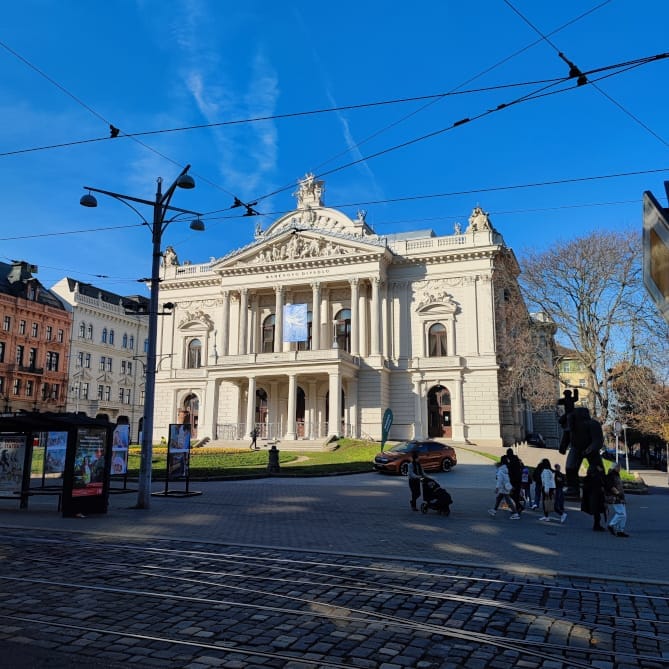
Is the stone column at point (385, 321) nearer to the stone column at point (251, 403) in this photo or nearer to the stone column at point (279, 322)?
the stone column at point (279, 322)

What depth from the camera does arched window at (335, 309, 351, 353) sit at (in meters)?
51.1

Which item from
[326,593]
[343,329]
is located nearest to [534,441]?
[343,329]

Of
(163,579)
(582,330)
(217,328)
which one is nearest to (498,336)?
(582,330)

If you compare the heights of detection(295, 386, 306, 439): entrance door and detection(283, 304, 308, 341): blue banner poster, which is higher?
detection(283, 304, 308, 341): blue banner poster

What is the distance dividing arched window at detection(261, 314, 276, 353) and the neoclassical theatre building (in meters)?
0.09

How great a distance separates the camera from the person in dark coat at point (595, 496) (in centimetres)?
1384

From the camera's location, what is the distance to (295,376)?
45.6 m

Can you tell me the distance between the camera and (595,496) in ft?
45.5

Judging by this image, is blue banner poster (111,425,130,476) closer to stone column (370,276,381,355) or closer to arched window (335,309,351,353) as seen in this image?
stone column (370,276,381,355)

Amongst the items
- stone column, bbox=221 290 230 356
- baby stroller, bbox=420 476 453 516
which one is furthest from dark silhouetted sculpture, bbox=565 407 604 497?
stone column, bbox=221 290 230 356

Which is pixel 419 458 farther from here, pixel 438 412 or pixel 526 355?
pixel 438 412

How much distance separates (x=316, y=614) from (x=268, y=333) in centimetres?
4852

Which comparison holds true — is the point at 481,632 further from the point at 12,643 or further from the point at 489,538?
the point at 489,538

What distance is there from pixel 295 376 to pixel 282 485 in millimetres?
23283
